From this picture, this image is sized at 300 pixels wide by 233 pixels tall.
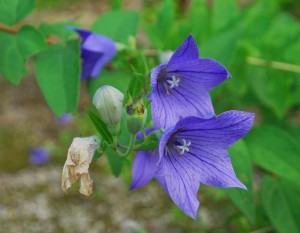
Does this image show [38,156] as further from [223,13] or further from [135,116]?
[135,116]

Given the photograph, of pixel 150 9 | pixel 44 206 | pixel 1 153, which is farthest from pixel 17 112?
pixel 150 9

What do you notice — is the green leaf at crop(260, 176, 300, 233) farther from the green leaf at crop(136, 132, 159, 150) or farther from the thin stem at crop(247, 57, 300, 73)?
the green leaf at crop(136, 132, 159, 150)

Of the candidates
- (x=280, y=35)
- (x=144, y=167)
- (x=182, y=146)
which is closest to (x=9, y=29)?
(x=144, y=167)

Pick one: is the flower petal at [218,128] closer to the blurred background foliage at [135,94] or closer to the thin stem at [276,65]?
the blurred background foliage at [135,94]

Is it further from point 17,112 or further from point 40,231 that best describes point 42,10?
point 40,231

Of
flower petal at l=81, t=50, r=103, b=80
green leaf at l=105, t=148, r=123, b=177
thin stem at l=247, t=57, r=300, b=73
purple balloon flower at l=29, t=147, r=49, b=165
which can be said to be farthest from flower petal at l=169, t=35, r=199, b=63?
purple balloon flower at l=29, t=147, r=49, b=165
